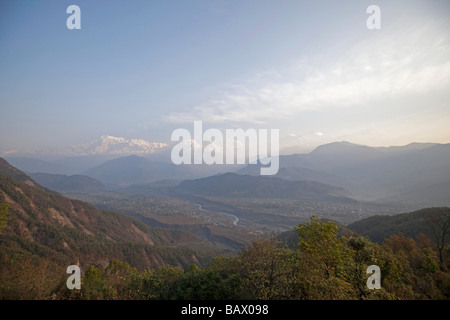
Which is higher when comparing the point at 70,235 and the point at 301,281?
the point at 301,281

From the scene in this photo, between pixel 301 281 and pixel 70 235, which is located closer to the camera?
pixel 301 281

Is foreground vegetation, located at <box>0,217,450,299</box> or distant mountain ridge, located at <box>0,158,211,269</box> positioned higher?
foreground vegetation, located at <box>0,217,450,299</box>

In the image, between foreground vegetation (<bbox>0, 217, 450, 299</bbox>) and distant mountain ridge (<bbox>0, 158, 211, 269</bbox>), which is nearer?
foreground vegetation (<bbox>0, 217, 450, 299</bbox>)

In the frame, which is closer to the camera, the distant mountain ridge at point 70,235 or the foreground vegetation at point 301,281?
the foreground vegetation at point 301,281

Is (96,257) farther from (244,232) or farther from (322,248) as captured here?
(244,232)

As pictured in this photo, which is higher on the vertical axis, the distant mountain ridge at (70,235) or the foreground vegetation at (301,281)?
the foreground vegetation at (301,281)
